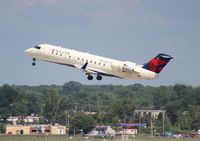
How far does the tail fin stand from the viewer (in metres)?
138

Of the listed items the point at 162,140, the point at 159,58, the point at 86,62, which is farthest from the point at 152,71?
the point at 162,140

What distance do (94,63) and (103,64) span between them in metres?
1.64

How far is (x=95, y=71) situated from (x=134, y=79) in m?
7.14

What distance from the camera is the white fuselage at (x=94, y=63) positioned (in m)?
136

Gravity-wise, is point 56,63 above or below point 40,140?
above

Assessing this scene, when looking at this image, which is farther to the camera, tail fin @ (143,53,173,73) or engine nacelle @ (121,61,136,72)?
tail fin @ (143,53,173,73)

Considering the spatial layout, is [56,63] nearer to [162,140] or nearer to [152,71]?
[152,71]

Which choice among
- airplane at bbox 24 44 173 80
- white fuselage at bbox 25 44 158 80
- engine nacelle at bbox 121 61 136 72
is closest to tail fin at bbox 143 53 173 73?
airplane at bbox 24 44 173 80

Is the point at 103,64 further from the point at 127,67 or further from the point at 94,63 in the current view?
the point at 127,67

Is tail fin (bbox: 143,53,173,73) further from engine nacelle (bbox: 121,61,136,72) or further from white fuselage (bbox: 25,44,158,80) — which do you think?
engine nacelle (bbox: 121,61,136,72)

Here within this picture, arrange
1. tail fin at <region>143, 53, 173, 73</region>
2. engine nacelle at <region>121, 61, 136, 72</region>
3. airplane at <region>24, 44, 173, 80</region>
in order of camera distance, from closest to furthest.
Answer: engine nacelle at <region>121, 61, 136, 72</region> < airplane at <region>24, 44, 173, 80</region> < tail fin at <region>143, 53, 173, 73</region>

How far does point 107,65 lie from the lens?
452ft

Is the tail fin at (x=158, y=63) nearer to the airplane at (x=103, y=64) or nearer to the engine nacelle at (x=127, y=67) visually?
the airplane at (x=103, y=64)

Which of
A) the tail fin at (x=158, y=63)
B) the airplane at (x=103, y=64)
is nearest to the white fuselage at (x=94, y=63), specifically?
the airplane at (x=103, y=64)
